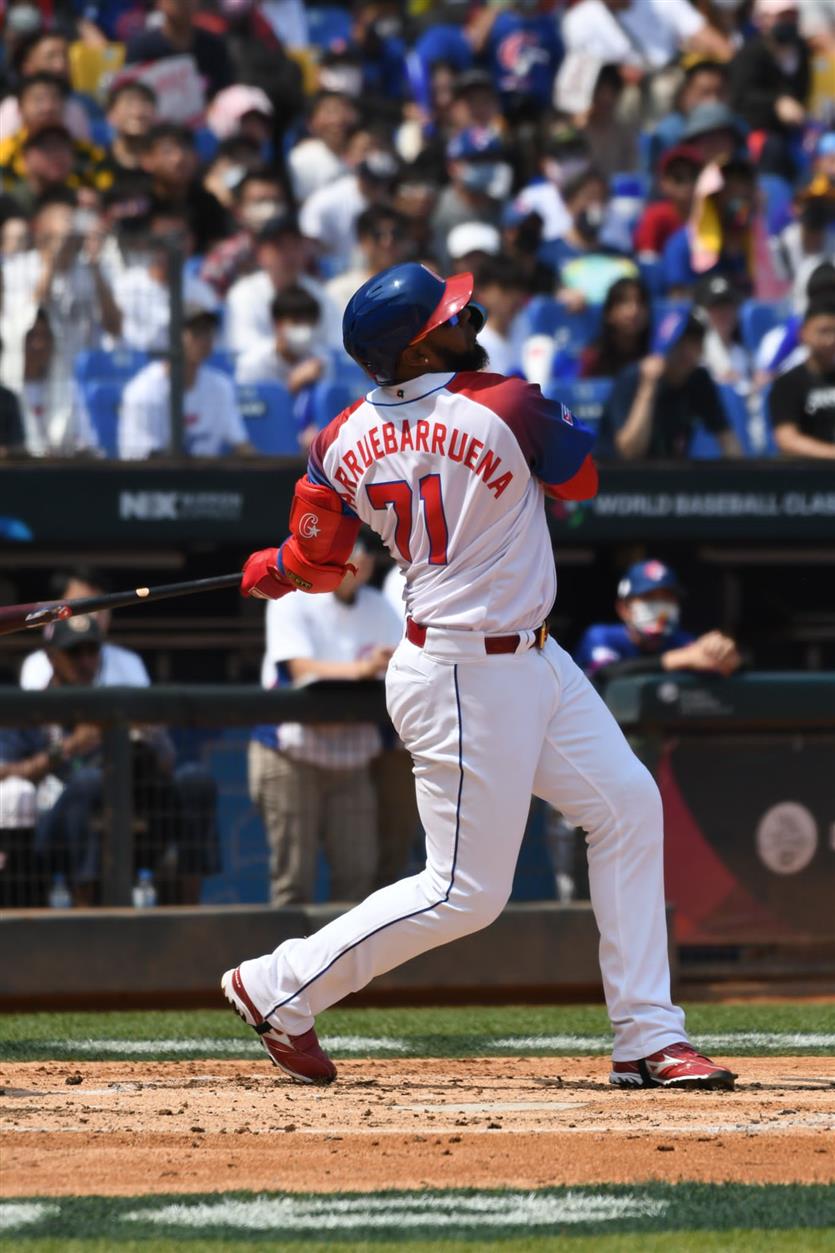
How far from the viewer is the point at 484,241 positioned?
1164 centimetres

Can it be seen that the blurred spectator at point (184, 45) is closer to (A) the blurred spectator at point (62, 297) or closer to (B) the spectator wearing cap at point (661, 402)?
(A) the blurred spectator at point (62, 297)

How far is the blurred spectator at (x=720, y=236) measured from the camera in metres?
11.8

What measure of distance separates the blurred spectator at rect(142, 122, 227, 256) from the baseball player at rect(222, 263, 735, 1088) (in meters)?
6.43

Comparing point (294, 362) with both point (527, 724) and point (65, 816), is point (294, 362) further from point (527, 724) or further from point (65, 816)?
point (527, 724)

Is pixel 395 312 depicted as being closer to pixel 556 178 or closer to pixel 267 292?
pixel 267 292

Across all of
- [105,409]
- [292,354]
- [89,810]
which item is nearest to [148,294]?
A: [105,409]

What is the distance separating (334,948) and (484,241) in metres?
7.24

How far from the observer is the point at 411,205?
1167cm

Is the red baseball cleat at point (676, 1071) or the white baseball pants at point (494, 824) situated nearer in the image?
the white baseball pants at point (494, 824)

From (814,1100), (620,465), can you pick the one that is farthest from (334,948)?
(620,465)

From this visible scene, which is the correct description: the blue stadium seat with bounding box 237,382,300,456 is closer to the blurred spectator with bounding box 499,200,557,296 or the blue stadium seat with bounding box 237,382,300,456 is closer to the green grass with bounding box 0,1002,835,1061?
the blurred spectator with bounding box 499,200,557,296

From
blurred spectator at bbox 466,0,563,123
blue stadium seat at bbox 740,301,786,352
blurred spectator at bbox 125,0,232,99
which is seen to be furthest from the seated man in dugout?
blurred spectator at bbox 466,0,563,123

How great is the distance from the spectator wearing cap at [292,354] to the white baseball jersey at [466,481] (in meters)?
5.14

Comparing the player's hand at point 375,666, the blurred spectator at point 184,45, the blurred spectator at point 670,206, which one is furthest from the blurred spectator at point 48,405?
the blurred spectator at point 670,206
